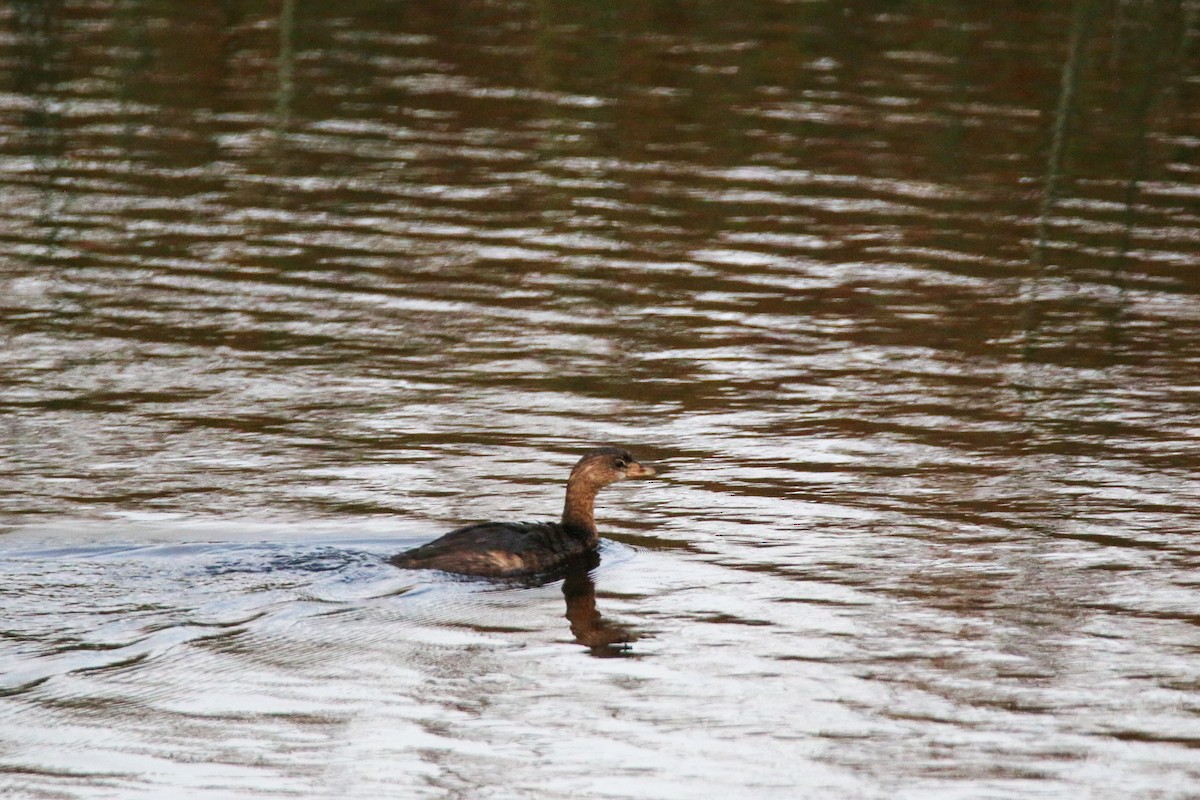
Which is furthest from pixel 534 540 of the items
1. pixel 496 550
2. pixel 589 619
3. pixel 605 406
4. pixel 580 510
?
pixel 605 406

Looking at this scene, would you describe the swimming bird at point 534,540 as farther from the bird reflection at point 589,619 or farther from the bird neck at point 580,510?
the bird reflection at point 589,619

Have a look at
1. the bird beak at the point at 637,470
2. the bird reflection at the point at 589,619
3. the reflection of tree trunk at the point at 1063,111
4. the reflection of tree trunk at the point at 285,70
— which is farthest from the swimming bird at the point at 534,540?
the reflection of tree trunk at the point at 285,70

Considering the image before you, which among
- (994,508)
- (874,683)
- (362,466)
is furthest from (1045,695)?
(362,466)

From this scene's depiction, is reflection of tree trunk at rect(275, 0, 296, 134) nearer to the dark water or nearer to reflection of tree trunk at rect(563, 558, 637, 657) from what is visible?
the dark water

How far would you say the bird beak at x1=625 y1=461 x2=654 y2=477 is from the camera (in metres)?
11.5

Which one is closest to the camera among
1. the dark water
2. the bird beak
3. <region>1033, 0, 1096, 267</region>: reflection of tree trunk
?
the dark water

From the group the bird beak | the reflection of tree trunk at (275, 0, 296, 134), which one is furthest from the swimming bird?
the reflection of tree trunk at (275, 0, 296, 134)

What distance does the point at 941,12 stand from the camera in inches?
1135

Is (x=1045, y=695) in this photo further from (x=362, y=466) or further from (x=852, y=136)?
(x=852, y=136)

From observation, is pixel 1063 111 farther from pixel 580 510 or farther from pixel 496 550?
pixel 496 550

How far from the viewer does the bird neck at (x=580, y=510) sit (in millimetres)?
11195

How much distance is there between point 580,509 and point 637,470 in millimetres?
508

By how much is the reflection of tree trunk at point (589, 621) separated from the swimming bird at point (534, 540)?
0.50 feet

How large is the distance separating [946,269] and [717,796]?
34.4 feet
